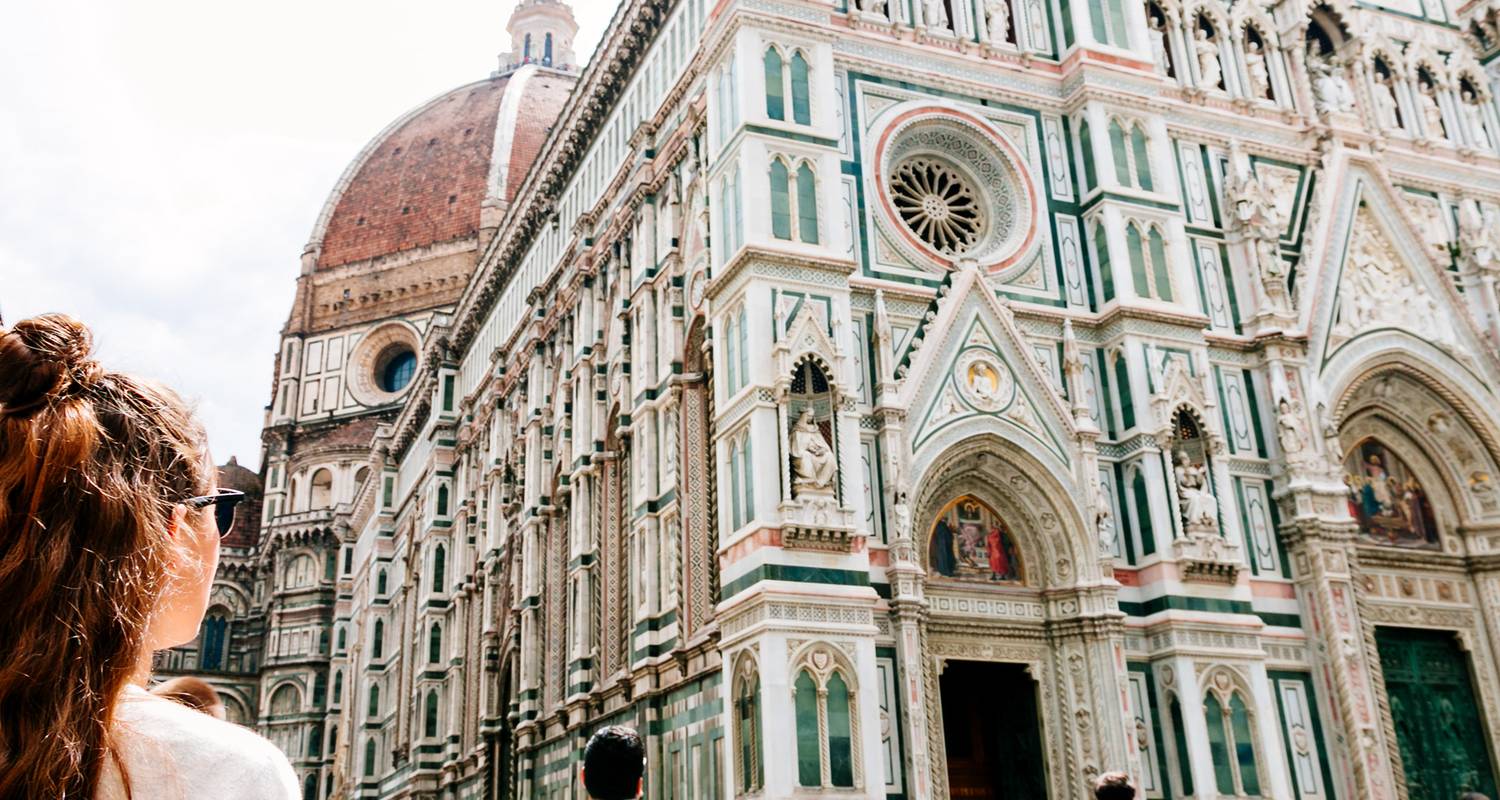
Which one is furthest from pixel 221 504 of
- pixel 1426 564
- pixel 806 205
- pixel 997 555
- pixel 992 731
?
pixel 1426 564

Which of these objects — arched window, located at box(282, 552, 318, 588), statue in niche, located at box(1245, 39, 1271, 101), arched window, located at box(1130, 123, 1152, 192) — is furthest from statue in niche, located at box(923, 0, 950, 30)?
arched window, located at box(282, 552, 318, 588)

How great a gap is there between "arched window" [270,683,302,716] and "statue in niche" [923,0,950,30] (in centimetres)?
4096

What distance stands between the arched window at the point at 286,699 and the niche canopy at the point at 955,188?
4034cm

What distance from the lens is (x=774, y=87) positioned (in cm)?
1848

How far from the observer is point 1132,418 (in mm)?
18719

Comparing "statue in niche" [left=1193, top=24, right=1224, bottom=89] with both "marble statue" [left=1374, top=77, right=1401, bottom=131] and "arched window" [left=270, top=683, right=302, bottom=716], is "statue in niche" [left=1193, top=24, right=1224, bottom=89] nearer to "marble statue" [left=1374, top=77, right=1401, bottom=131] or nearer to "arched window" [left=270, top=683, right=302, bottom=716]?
"marble statue" [left=1374, top=77, right=1401, bottom=131]

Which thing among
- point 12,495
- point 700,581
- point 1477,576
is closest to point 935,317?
point 700,581

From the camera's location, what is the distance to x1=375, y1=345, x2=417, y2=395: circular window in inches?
2375

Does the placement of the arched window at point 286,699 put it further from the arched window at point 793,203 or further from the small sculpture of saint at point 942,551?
the arched window at point 793,203

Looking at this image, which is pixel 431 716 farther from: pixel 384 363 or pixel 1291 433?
pixel 384 363

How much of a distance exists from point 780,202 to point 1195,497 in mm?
7059

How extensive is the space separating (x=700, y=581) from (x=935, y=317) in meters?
5.07

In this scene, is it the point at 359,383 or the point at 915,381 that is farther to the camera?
the point at 359,383

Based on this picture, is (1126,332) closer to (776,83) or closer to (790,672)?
(776,83)
